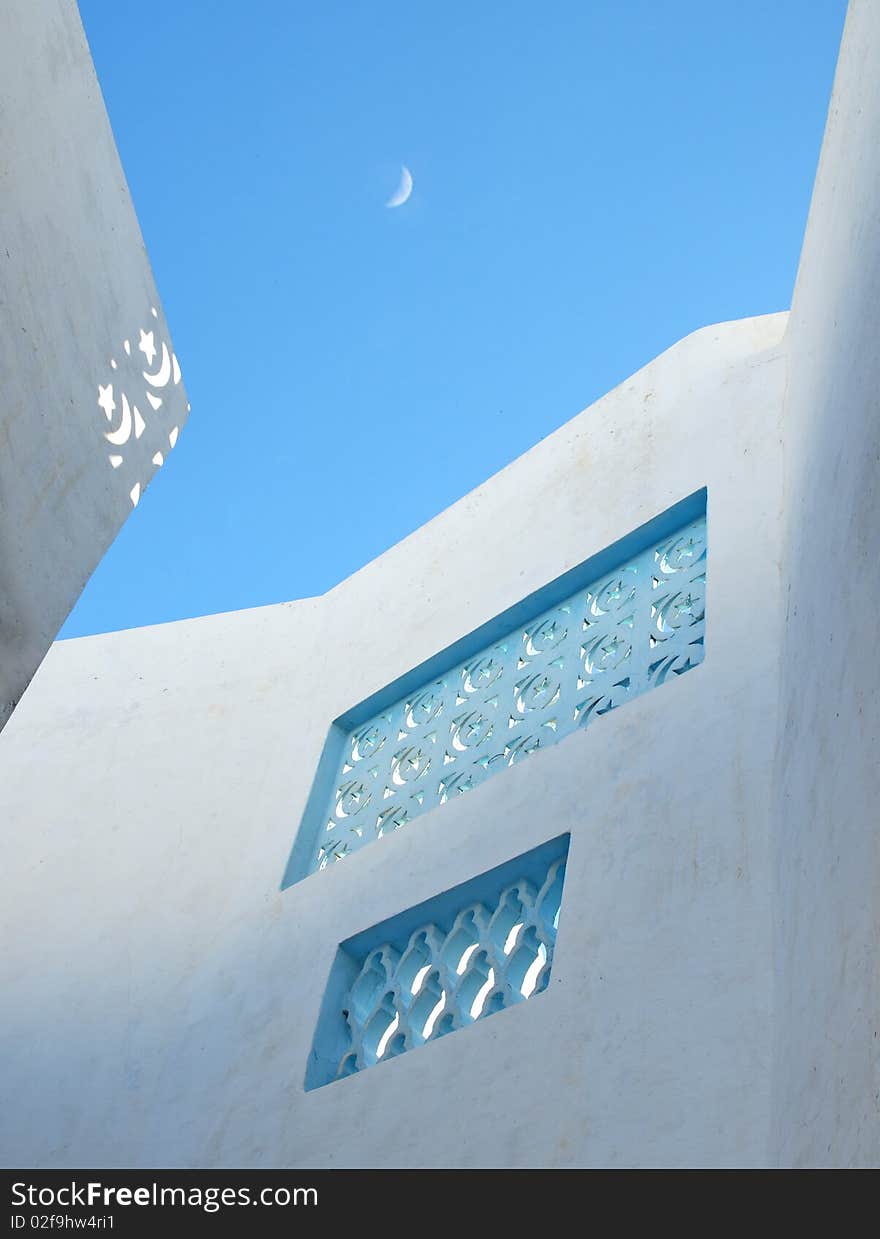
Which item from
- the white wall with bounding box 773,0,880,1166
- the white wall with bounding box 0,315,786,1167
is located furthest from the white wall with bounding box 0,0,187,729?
the white wall with bounding box 773,0,880,1166

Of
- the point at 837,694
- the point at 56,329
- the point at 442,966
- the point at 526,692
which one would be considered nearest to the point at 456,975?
the point at 442,966

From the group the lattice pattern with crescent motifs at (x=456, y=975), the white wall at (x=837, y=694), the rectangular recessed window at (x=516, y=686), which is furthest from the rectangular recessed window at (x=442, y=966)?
the white wall at (x=837, y=694)

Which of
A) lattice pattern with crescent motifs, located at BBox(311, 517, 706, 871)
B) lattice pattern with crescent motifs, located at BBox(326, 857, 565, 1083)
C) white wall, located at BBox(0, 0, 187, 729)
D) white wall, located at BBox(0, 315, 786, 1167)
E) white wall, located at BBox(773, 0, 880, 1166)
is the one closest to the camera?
white wall, located at BBox(773, 0, 880, 1166)

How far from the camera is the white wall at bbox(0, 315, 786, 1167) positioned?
3.01m

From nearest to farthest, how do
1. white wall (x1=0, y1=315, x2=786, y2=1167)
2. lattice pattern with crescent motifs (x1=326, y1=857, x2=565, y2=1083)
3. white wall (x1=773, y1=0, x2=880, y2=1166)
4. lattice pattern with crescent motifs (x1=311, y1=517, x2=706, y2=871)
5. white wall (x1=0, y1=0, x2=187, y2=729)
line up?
1. white wall (x1=773, y1=0, x2=880, y2=1166)
2. white wall (x1=0, y1=315, x2=786, y2=1167)
3. white wall (x1=0, y1=0, x2=187, y2=729)
4. lattice pattern with crescent motifs (x1=326, y1=857, x2=565, y2=1083)
5. lattice pattern with crescent motifs (x1=311, y1=517, x2=706, y2=871)

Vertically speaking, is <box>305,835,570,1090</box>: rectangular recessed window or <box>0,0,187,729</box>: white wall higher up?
<box>0,0,187,729</box>: white wall

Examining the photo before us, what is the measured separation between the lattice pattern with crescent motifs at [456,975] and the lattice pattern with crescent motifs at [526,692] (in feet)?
1.88

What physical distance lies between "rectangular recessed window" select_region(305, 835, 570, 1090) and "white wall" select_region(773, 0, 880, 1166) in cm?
83

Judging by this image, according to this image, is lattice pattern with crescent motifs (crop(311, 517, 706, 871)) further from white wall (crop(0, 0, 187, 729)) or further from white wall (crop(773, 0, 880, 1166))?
white wall (crop(0, 0, 187, 729))

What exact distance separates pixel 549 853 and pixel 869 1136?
1.93m

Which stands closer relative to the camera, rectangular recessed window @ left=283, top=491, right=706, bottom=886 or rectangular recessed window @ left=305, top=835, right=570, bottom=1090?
rectangular recessed window @ left=305, top=835, right=570, bottom=1090

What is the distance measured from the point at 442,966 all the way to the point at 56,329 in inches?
76.1
